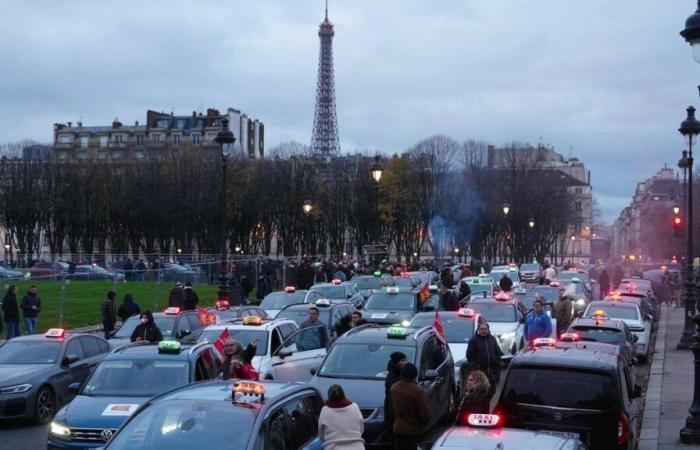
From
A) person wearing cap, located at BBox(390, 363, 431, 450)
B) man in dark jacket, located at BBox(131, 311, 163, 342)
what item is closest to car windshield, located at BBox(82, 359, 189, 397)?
person wearing cap, located at BBox(390, 363, 431, 450)

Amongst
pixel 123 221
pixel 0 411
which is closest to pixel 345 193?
pixel 123 221

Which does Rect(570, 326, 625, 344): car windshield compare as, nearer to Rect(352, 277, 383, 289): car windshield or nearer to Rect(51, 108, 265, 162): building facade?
Rect(352, 277, 383, 289): car windshield

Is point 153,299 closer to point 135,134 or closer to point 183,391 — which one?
point 183,391

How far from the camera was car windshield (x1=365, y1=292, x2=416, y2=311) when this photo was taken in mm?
27594

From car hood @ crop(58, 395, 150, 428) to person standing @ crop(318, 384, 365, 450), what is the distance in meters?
3.27

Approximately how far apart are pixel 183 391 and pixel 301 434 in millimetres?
1121

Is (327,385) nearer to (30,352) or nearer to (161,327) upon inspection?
(30,352)

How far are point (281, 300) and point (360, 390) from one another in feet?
52.1

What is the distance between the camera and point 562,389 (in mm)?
11070

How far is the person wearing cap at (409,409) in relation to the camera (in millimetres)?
11172

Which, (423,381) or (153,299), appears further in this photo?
(153,299)

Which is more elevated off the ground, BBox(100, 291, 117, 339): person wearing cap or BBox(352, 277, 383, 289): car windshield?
BBox(352, 277, 383, 289): car windshield

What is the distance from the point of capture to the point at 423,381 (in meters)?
14.1

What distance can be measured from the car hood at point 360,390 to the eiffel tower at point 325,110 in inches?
4681
